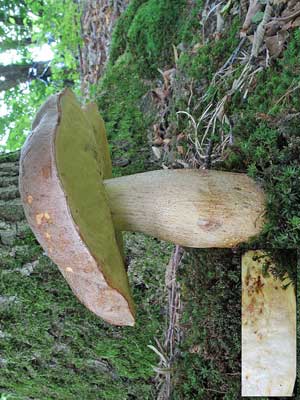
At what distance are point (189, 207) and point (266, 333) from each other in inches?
21.2

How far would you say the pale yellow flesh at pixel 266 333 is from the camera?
1.47m

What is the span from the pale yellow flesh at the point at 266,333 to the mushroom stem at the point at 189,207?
189mm

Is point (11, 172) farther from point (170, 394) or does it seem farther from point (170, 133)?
point (170, 394)

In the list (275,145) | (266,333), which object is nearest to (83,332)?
(266,333)

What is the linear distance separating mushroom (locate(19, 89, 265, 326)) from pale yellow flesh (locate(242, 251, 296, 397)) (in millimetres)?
195

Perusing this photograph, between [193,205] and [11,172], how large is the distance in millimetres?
1119

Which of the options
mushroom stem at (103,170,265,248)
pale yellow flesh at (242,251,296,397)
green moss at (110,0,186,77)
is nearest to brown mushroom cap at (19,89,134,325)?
mushroom stem at (103,170,265,248)

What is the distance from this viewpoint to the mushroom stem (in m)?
1.36

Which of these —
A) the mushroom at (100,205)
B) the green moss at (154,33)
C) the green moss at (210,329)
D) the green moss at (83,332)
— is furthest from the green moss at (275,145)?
the green moss at (154,33)

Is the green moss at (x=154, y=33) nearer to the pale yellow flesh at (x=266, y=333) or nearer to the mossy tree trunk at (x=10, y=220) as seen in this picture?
the mossy tree trunk at (x=10, y=220)

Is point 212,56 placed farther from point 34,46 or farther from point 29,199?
point 34,46

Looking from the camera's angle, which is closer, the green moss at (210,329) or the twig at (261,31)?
the green moss at (210,329)

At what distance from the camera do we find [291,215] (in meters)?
1.40

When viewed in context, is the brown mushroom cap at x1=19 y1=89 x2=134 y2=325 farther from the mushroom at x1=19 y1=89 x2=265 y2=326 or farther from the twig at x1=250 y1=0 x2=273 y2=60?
the twig at x1=250 y1=0 x2=273 y2=60
